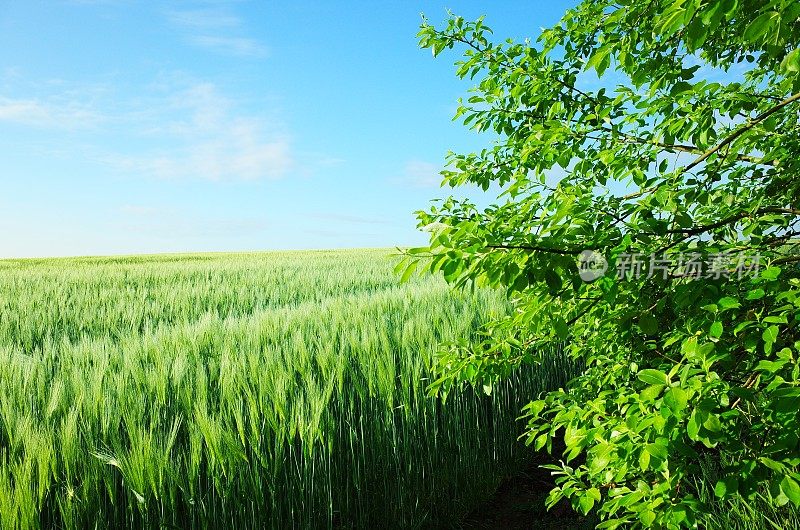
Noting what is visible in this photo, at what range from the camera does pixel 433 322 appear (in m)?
3.95

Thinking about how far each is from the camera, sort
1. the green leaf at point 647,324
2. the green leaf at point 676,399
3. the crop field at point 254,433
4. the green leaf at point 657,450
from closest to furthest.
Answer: the green leaf at point 676,399
the green leaf at point 657,450
the green leaf at point 647,324
the crop field at point 254,433

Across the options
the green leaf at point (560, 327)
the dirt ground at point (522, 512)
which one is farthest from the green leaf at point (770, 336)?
the dirt ground at point (522, 512)

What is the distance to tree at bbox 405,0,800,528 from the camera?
1.25m

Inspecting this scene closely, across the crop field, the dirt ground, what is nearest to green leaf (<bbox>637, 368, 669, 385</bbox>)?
the crop field

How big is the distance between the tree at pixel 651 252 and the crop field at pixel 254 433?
1.47 feet

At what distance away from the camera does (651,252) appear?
4.77ft

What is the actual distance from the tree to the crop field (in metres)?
0.45

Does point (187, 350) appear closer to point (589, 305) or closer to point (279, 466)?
point (279, 466)

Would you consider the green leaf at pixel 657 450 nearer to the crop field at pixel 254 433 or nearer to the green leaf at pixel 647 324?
the green leaf at pixel 647 324

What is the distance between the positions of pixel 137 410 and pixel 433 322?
7.49ft

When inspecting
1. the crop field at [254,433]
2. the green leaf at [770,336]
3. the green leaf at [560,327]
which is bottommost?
the crop field at [254,433]

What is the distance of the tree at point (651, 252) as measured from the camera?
4.12ft

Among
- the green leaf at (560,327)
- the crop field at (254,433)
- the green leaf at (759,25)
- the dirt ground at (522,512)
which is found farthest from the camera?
the dirt ground at (522,512)

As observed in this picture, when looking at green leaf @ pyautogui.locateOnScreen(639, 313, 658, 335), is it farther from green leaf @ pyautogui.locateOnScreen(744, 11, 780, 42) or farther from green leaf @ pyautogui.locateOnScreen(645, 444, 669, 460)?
green leaf @ pyautogui.locateOnScreen(744, 11, 780, 42)
